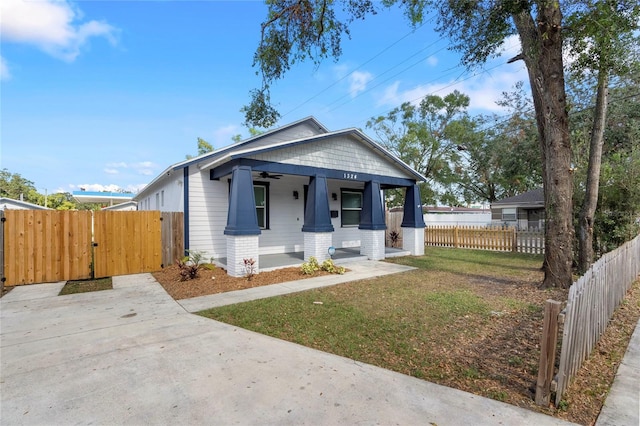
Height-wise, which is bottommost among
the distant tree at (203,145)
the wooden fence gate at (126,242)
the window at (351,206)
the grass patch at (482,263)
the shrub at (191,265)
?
the grass patch at (482,263)

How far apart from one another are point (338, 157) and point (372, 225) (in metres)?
2.76

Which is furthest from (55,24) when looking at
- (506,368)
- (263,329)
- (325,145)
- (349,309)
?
(506,368)

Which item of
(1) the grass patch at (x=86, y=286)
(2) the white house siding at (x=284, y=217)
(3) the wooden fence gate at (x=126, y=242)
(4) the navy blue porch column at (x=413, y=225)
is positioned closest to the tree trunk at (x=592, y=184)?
(4) the navy blue porch column at (x=413, y=225)

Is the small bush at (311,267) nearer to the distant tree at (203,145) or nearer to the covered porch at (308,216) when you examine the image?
the covered porch at (308,216)

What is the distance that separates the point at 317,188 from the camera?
32.3 ft

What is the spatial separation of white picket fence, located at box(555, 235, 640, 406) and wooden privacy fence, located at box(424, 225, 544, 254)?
29.5 feet

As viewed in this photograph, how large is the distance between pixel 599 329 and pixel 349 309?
3538mm

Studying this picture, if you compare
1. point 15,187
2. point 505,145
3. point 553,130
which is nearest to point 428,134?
point 505,145

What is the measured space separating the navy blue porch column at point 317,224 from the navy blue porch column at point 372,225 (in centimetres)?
215

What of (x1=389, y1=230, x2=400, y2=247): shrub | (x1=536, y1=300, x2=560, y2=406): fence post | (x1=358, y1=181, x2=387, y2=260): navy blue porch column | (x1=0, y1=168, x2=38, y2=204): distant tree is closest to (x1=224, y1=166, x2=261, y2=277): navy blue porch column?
(x1=358, y1=181, x2=387, y2=260): navy blue porch column

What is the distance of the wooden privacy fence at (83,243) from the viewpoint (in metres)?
7.34

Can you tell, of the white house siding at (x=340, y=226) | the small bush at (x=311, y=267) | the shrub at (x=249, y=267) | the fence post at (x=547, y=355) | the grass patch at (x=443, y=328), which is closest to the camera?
the fence post at (x=547, y=355)

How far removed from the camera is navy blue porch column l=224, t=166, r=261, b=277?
321 inches

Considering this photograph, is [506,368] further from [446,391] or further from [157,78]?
[157,78]
